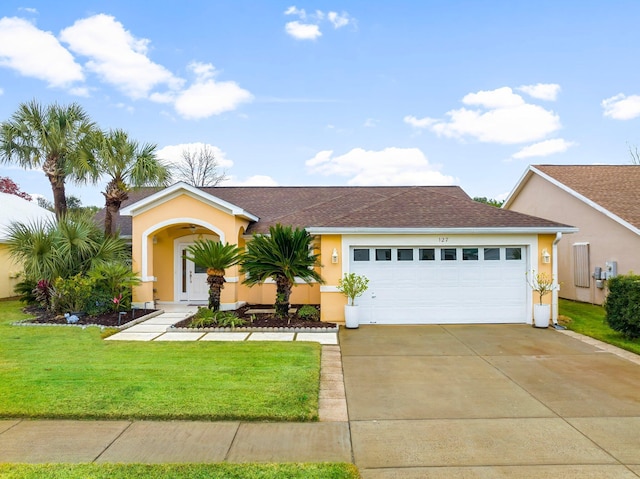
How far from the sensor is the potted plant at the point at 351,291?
1034 centimetres

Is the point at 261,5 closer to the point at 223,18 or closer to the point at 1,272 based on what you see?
the point at 223,18

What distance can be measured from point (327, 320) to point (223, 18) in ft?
36.3

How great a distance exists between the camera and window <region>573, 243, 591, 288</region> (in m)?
14.8

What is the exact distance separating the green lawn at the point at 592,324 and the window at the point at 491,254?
99.1 inches

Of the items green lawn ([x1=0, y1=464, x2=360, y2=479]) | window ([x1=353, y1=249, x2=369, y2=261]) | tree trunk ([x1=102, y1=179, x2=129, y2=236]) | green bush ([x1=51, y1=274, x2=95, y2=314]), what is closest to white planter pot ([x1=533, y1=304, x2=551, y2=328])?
window ([x1=353, y1=249, x2=369, y2=261])

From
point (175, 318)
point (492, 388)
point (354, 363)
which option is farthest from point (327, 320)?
point (492, 388)

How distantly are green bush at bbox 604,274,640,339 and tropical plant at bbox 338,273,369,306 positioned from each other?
5.70 metres

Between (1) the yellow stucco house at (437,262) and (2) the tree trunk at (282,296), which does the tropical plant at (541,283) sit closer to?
(1) the yellow stucco house at (437,262)

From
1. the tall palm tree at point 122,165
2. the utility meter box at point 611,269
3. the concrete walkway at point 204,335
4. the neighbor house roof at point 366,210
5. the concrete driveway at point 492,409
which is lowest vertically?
the concrete driveway at point 492,409

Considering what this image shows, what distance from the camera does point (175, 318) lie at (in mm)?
11797

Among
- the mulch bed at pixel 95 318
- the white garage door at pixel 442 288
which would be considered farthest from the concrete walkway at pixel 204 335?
the white garage door at pixel 442 288

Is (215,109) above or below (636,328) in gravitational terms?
above

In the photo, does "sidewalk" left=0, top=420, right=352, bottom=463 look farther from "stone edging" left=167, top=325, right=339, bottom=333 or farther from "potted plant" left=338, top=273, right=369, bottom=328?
"potted plant" left=338, top=273, right=369, bottom=328

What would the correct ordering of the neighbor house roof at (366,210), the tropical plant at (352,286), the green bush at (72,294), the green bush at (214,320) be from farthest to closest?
the green bush at (72,294)
the neighbor house roof at (366,210)
the tropical plant at (352,286)
the green bush at (214,320)
